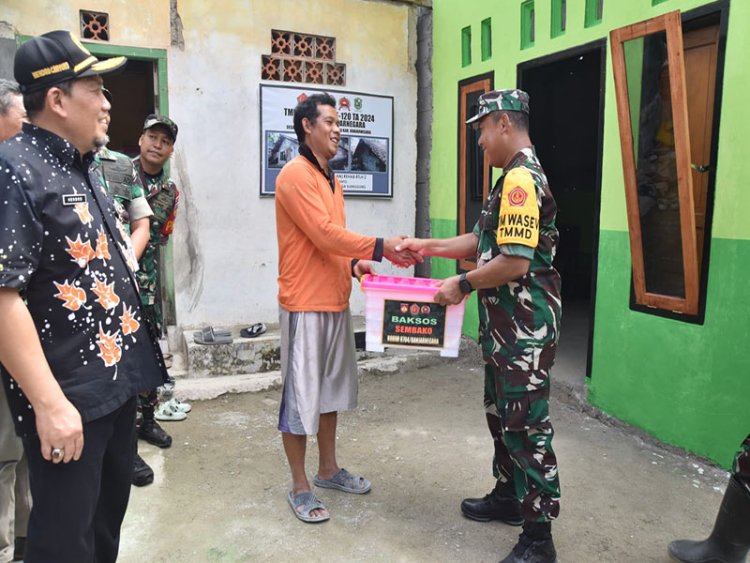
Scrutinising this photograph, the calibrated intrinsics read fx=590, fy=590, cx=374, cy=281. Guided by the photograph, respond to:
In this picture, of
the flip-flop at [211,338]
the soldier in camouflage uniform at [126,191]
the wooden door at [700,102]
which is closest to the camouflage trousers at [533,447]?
the wooden door at [700,102]

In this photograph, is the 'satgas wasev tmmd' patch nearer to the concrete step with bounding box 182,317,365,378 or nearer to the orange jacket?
the orange jacket

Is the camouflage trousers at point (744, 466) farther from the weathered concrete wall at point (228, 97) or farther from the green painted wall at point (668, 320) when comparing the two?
the weathered concrete wall at point (228, 97)

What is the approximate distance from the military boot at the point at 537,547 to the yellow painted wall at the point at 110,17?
472 cm

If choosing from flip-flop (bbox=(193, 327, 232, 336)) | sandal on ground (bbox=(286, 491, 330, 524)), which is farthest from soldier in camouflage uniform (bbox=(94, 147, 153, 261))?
flip-flop (bbox=(193, 327, 232, 336))

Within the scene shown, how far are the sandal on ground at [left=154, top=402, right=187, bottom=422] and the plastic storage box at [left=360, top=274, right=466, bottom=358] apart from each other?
2298mm

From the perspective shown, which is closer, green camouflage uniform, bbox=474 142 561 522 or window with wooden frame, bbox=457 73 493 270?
green camouflage uniform, bbox=474 142 561 522

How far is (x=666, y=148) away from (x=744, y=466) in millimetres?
2014

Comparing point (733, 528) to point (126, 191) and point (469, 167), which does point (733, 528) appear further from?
point (469, 167)

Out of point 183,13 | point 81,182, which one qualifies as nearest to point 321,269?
point 81,182

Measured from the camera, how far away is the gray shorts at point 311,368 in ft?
9.61

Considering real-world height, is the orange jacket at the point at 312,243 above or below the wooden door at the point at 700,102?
below

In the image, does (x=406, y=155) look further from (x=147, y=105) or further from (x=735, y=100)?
(x=147, y=105)

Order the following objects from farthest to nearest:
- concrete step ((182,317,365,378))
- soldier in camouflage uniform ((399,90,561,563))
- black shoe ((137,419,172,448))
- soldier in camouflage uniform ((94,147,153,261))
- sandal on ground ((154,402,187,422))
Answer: concrete step ((182,317,365,378))
sandal on ground ((154,402,187,422))
black shoe ((137,419,172,448))
soldier in camouflage uniform ((94,147,153,261))
soldier in camouflage uniform ((399,90,561,563))

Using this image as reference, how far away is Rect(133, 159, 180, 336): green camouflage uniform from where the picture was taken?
12.3ft
